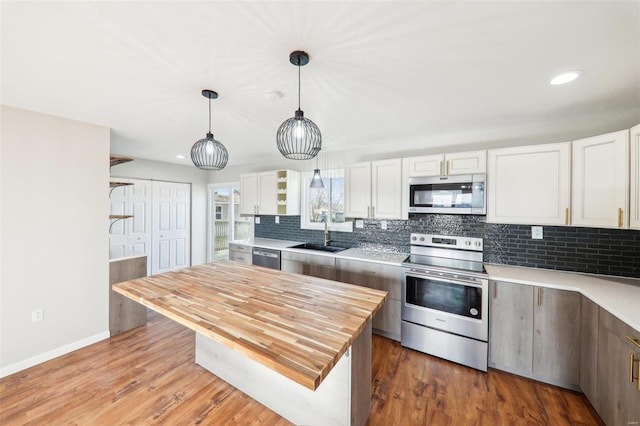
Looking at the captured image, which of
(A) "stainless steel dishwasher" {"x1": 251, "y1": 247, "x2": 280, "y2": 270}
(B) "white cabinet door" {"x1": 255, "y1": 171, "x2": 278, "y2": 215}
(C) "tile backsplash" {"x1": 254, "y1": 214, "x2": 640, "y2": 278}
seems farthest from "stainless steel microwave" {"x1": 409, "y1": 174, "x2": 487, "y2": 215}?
(B) "white cabinet door" {"x1": 255, "y1": 171, "x2": 278, "y2": 215}

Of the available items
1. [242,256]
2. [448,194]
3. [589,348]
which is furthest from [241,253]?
[589,348]

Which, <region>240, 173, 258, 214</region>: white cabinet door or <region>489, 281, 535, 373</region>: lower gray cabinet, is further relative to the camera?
<region>240, 173, 258, 214</region>: white cabinet door

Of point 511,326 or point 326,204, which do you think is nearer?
point 511,326

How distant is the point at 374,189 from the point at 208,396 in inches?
107

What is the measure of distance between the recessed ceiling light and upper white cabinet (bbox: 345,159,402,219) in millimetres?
1461

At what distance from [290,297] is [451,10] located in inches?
73.1

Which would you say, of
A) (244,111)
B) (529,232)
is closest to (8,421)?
(244,111)

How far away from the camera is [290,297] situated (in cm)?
172

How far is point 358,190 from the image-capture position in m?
3.32

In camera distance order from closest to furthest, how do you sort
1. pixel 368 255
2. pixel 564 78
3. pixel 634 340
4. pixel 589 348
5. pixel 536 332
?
pixel 634 340 < pixel 564 78 < pixel 589 348 < pixel 536 332 < pixel 368 255

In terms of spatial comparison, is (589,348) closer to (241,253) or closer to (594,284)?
(594,284)

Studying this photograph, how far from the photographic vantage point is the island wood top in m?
1.07

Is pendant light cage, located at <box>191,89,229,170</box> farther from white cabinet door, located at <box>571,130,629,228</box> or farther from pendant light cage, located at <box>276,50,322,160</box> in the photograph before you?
white cabinet door, located at <box>571,130,629,228</box>

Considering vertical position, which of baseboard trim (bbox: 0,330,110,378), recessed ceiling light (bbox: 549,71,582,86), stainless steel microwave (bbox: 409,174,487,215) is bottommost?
baseboard trim (bbox: 0,330,110,378)
